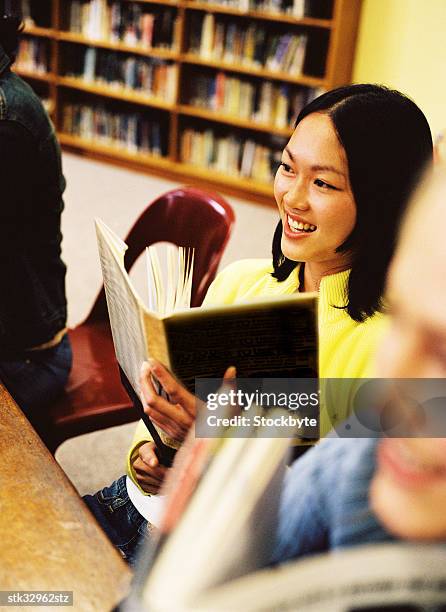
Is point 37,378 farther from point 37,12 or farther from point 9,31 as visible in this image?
point 37,12

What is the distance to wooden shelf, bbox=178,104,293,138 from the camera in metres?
4.23

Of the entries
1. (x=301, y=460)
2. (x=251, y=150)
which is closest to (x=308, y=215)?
(x=301, y=460)

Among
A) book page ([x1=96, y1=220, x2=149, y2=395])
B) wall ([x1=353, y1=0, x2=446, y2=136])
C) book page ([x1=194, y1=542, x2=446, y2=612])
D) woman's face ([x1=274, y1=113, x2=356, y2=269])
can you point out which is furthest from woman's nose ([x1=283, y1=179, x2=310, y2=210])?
wall ([x1=353, y1=0, x2=446, y2=136])

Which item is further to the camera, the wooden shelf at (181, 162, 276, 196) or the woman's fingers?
the wooden shelf at (181, 162, 276, 196)

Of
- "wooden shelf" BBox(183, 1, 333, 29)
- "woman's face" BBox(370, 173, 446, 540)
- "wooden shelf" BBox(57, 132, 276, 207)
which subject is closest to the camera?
"woman's face" BBox(370, 173, 446, 540)

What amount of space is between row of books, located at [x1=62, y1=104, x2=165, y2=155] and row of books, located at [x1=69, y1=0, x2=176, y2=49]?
0.46 meters

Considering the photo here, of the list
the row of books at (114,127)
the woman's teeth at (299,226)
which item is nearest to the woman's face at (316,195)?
the woman's teeth at (299,226)

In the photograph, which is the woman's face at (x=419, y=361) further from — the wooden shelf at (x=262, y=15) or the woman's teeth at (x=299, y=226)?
the wooden shelf at (x=262, y=15)

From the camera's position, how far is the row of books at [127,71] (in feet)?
14.8

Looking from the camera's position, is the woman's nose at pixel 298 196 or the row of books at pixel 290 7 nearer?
the woman's nose at pixel 298 196

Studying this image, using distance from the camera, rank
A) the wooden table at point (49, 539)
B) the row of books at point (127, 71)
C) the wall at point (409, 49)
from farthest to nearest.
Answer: the row of books at point (127, 71), the wall at point (409, 49), the wooden table at point (49, 539)

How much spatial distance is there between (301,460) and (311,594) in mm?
122

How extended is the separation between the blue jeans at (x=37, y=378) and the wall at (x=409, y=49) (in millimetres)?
2733

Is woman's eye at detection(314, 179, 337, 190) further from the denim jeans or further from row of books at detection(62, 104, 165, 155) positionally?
row of books at detection(62, 104, 165, 155)
